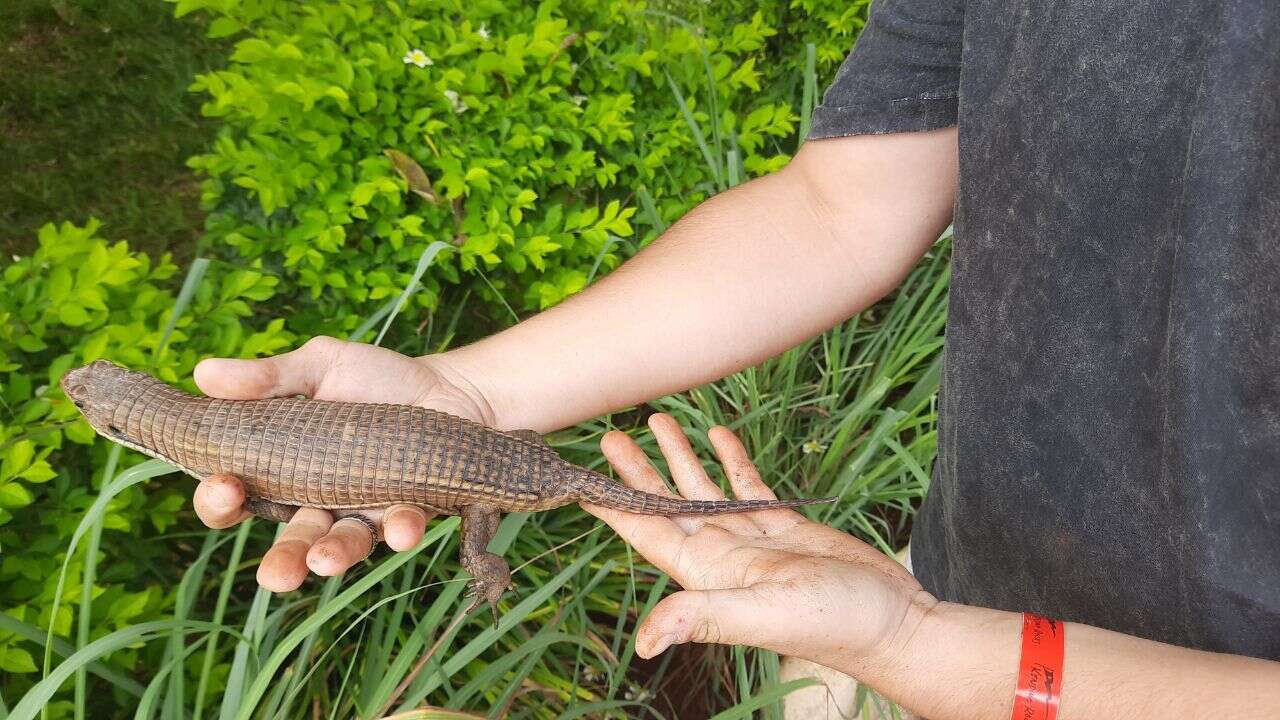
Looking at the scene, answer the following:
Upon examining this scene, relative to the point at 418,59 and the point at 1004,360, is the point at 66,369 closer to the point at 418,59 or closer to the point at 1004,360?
the point at 418,59

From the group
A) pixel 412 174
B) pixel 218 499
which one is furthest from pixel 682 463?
pixel 412 174

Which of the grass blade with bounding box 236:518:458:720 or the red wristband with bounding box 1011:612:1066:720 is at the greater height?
the red wristband with bounding box 1011:612:1066:720

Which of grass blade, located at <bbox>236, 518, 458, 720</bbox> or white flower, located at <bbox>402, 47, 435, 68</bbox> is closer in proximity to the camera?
grass blade, located at <bbox>236, 518, 458, 720</bbox>

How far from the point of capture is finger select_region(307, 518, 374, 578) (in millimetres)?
1649

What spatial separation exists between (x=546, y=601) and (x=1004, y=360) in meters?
1.81

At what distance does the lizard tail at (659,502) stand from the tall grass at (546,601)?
0.21 meters

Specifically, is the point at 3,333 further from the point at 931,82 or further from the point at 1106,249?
the point at 1106,249

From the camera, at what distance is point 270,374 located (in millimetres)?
1951

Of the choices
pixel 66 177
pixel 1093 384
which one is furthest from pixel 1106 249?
pixel 66 177

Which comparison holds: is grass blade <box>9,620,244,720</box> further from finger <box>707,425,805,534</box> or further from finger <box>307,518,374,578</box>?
finger <box>707,425,805,534</box>

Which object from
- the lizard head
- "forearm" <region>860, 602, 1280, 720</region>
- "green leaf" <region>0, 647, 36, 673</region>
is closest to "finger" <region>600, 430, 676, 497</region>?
"forearm" <region>860, 602, 1280, 720</region>

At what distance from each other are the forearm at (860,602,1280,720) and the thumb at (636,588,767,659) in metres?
0.26

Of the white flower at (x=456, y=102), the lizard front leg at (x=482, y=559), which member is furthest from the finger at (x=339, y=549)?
the white flower at (x=456, y=102)

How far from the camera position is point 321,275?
9.69ft
